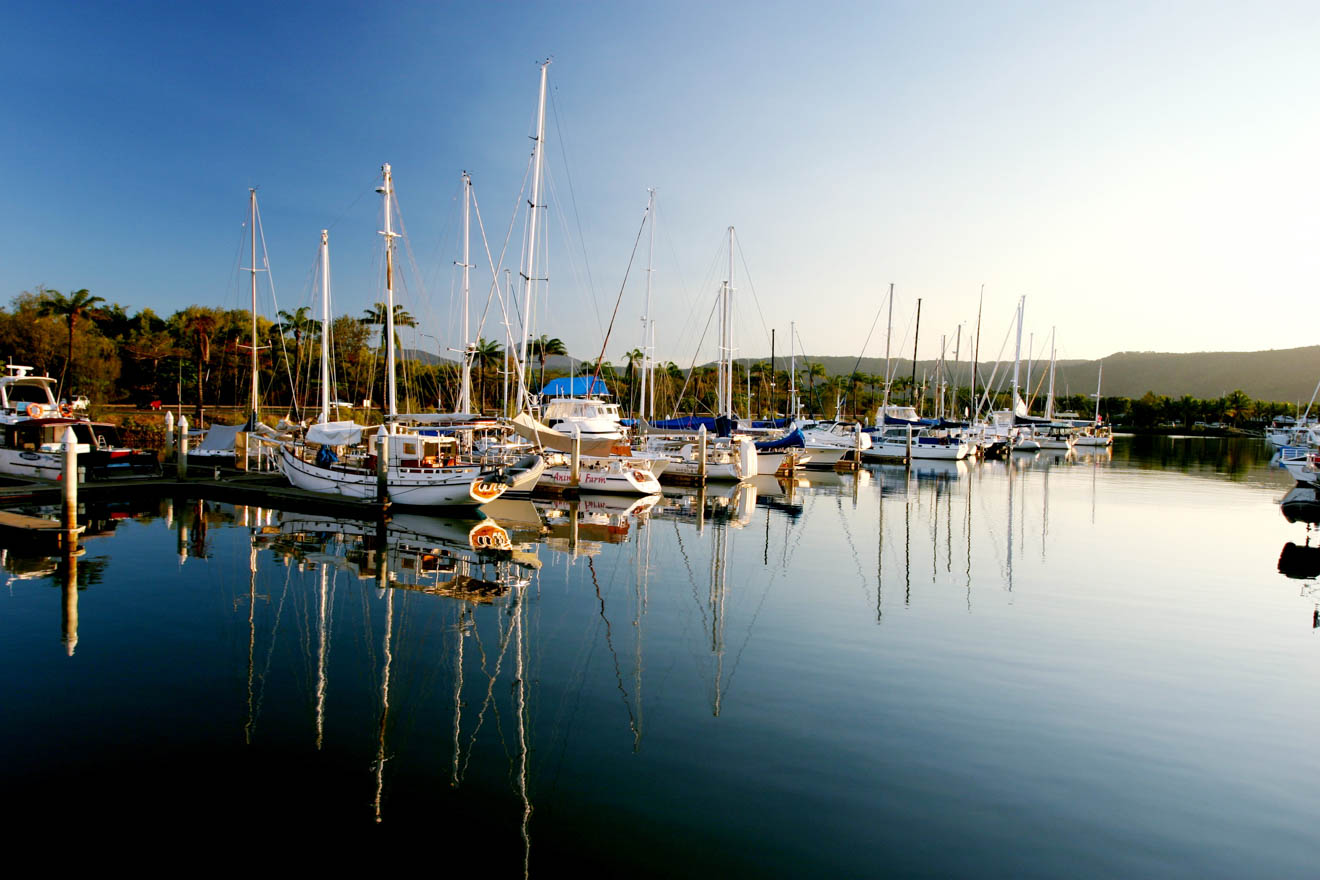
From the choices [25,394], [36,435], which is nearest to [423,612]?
[36,435]

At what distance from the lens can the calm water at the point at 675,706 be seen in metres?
7.49

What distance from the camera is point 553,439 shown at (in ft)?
119

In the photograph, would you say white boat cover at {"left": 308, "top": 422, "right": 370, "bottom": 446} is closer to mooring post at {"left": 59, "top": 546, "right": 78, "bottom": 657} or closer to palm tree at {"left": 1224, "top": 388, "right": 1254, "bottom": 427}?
mooring post at {"left": 59, "top": 546, "right": 78, "bottom": 657}

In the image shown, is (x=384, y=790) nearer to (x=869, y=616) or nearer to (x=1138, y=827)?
(x=1138, y=827)

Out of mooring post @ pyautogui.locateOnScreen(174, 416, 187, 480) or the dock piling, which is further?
mooring post @ pyautogui.locateOnScreen(174, 416, 187, 480)

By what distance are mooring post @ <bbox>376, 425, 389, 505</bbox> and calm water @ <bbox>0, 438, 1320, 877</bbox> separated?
474 cm

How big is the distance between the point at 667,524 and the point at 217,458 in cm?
2710

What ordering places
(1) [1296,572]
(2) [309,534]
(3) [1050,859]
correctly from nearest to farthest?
(3) [1050,859] < (1) [1296,572] < (2) [309,534]

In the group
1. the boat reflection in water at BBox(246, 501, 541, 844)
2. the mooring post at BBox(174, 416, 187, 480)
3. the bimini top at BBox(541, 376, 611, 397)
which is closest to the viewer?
the boat reflection in water at BBox(246, 501, 541, 844)

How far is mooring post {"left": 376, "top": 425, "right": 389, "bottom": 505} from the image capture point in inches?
1065

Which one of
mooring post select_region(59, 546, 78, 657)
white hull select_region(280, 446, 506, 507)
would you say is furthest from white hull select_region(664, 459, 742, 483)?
mooring post select_region(59, 546, 78, 657)

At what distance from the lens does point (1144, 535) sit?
90.5ft

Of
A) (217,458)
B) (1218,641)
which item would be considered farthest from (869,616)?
(217,458)

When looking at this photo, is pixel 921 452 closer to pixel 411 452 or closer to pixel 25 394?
pixel 411 452
